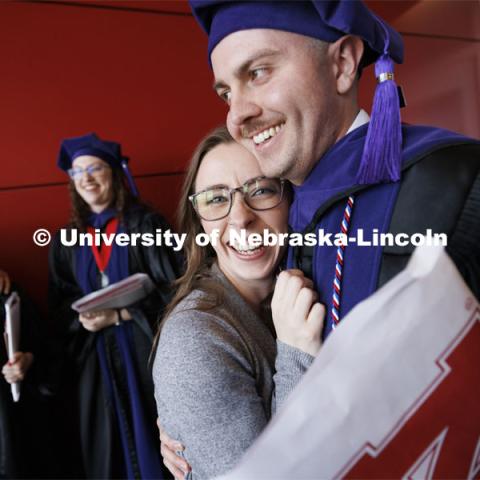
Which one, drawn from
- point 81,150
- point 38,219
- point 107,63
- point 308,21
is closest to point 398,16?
point 107,63

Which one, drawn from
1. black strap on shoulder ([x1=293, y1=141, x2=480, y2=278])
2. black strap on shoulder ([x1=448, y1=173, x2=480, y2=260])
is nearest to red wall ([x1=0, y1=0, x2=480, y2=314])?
black strap on shoulder ([x1=293, y1=141, x2=480, y2=278])

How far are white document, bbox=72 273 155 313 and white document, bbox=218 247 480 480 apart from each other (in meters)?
1.57

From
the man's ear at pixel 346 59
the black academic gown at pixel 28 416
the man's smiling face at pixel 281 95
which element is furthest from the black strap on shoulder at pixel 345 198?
the black academic gown at pixel 28 416

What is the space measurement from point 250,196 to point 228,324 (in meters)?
0.35

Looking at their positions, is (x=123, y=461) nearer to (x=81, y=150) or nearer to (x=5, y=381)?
(x=5, y=381)

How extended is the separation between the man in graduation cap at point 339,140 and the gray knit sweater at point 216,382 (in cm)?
26

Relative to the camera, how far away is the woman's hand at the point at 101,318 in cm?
242

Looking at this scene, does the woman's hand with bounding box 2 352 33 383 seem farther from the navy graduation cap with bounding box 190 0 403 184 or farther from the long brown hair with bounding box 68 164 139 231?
the navy graduation cap with bounding box 190 0 403 184

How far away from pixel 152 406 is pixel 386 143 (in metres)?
2.15

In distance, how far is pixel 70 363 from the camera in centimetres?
260

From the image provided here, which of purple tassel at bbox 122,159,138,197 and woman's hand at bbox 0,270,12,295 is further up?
purple tassel at bbox 122,159,138,197

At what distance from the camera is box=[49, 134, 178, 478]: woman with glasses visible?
96.7 inches

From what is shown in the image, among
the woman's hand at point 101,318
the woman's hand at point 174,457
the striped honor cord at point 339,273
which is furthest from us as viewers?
the woman's hand at point 101,318

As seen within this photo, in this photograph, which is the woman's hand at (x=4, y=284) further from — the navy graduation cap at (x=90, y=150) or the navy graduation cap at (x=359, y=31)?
the navy graduation cap at (x=359, y=31)
